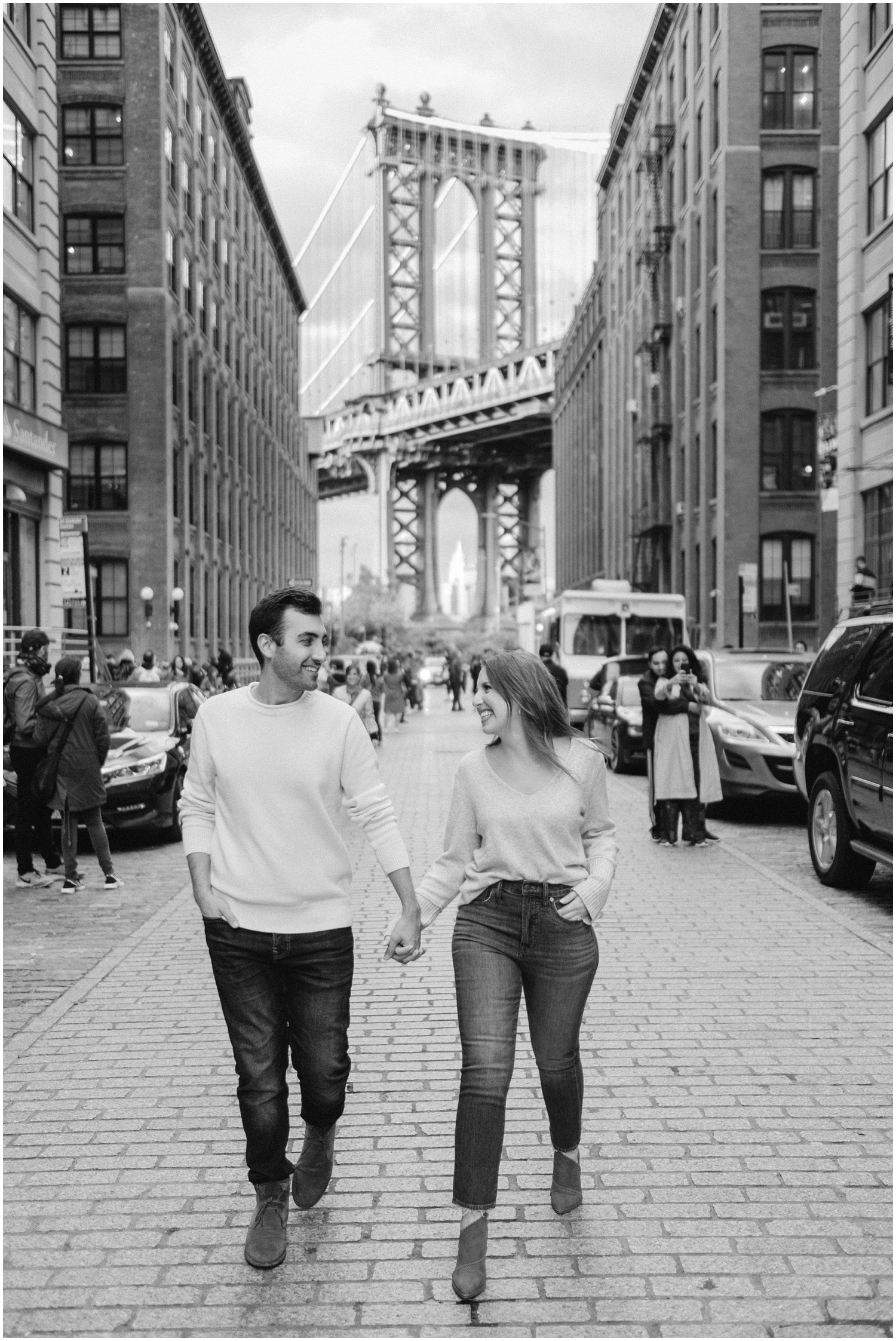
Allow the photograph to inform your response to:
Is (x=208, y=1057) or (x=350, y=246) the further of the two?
(x=350, y=246)

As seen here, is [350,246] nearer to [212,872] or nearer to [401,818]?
[401,818]

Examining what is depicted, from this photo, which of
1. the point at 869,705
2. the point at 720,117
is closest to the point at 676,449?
the point at 720,117

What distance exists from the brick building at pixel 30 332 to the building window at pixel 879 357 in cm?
1491

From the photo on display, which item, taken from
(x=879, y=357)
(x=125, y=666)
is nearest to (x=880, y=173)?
(x=879, y=357)

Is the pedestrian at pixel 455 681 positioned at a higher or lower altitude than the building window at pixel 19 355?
lower

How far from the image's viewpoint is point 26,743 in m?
10.3

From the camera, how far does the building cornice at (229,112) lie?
44562 mm

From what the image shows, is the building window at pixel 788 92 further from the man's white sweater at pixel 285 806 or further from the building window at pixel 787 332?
the man's white sweater at pixel 285 806

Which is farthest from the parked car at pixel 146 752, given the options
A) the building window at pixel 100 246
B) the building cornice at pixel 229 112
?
the building cornice at pixel 229 112

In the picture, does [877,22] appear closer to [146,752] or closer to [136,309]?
[146,752]

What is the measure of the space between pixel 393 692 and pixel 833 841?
23412 millimetres

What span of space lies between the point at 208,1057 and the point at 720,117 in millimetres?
39719

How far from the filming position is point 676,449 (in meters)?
47.2

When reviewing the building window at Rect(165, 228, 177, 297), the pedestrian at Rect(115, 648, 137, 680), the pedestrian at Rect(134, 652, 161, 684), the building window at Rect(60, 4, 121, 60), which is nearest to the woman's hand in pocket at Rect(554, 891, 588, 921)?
the pedestrian at Rect(134, 652, 161, 684)
